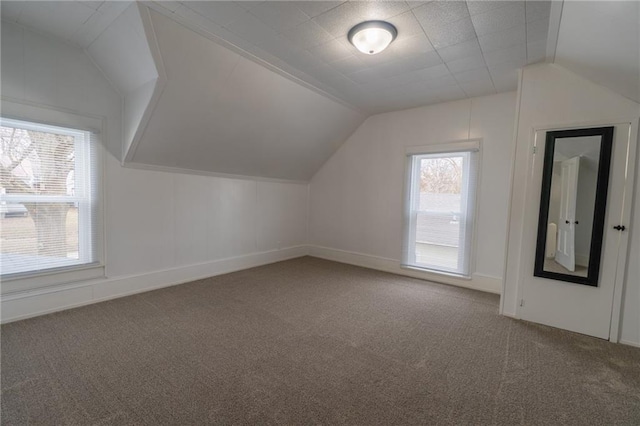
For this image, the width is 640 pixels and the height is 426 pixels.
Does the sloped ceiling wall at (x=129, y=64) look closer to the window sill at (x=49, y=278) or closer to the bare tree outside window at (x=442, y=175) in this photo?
the window sill at (x=49, y=278)

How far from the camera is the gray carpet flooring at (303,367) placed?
164cm

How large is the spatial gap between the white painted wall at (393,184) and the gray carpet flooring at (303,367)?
3.98ft

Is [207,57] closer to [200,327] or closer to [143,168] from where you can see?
[143,168]

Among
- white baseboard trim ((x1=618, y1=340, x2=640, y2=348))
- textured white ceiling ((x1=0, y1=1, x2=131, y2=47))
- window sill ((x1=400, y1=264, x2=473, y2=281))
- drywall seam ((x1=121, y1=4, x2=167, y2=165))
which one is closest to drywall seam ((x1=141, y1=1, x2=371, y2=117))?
drywall seam ((x1=121, y1=4, x2=167, y2=165))

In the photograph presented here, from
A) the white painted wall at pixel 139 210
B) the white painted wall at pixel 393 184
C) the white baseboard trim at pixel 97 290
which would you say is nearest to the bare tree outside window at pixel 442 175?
the white painted wall at pixel 393 184

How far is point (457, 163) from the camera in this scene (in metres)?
4.18

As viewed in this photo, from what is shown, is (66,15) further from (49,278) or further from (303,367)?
(303,367)

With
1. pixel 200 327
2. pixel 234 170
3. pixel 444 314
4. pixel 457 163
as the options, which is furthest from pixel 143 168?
pixel 457 163

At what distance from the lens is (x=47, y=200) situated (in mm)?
2814

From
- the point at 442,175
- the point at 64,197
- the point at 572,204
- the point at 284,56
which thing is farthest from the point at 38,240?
the point at 572,204

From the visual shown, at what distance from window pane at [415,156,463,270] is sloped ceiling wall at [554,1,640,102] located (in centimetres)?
176

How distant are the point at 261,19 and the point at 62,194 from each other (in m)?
2.65

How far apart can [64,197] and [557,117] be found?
5.06 metres

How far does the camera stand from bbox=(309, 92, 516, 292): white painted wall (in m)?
3.79
